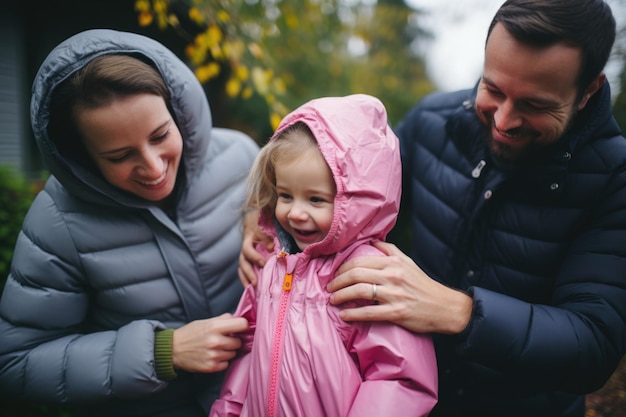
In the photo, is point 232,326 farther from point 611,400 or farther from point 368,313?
point 611,400

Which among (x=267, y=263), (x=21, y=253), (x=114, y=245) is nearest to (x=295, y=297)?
(x=267, y=263)

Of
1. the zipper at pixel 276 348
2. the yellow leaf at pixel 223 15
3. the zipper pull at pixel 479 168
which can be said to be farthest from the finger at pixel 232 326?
the yellow leaf at pixel 223 15

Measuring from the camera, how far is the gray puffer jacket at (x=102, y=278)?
175cm

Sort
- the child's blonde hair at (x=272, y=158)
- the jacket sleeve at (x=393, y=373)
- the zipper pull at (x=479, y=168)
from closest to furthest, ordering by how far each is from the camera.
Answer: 1. the jacket sleeve at (x=393, y=373)
2. the child's blonde hair at (x=272, y=158)
3. the zipper pull at (x=479, y=168)

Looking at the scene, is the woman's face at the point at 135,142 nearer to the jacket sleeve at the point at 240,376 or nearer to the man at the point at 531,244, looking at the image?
the jacket sleeve at the point at 240,376

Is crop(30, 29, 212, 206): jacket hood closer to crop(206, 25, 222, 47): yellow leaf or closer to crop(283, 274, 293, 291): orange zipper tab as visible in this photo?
crop(283, 274, 293, 291): orange zipper tab

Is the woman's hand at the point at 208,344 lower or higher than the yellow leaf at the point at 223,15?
lower

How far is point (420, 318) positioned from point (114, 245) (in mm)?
1344

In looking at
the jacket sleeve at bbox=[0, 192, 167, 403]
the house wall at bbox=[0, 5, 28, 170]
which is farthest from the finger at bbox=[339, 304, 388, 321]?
the house wall at bbox=[0, 5, 28, 170]

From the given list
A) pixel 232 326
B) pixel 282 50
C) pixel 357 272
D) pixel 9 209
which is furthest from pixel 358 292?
pixel 282 50

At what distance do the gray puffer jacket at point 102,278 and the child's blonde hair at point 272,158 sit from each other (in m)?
0.33

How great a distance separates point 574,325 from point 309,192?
111 centimetres

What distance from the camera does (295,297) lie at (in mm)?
1634

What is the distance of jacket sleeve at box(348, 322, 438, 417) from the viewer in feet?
4.64
